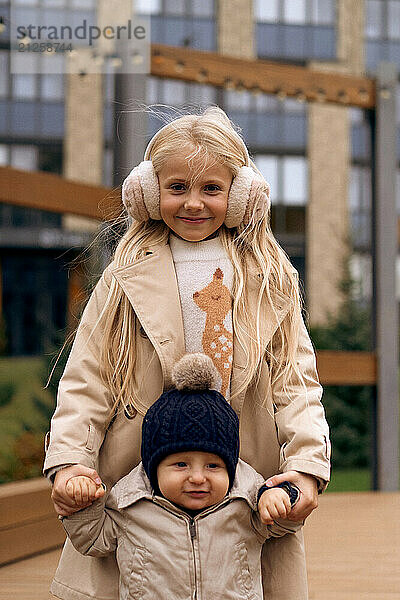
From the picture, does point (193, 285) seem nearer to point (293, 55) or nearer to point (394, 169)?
point (394, 169)

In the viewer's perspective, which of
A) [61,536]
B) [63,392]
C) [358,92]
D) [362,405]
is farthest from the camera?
[362,405]

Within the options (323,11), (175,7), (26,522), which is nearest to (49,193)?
(26,522)

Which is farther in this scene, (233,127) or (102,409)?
(233,127)

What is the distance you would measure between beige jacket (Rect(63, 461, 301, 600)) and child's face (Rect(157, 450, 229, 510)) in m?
0.02

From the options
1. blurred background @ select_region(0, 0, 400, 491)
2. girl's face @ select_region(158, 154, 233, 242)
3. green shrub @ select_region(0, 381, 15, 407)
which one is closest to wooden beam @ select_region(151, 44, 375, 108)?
girl's face @ select_region(158, 154, 233, 242)

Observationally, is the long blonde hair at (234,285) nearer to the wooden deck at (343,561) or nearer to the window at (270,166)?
the wooden deck at (343,561)

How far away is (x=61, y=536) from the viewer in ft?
12.1

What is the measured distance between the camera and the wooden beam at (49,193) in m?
4.22

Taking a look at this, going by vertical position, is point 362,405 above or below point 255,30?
below

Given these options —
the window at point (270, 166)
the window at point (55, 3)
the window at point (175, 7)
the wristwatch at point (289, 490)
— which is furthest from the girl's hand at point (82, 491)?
the window at point (175, 7)

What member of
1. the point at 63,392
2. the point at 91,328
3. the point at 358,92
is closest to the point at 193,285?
the point at 91,328

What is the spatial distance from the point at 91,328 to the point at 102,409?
221mm

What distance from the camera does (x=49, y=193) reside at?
14.5ft

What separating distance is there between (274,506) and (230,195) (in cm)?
80
